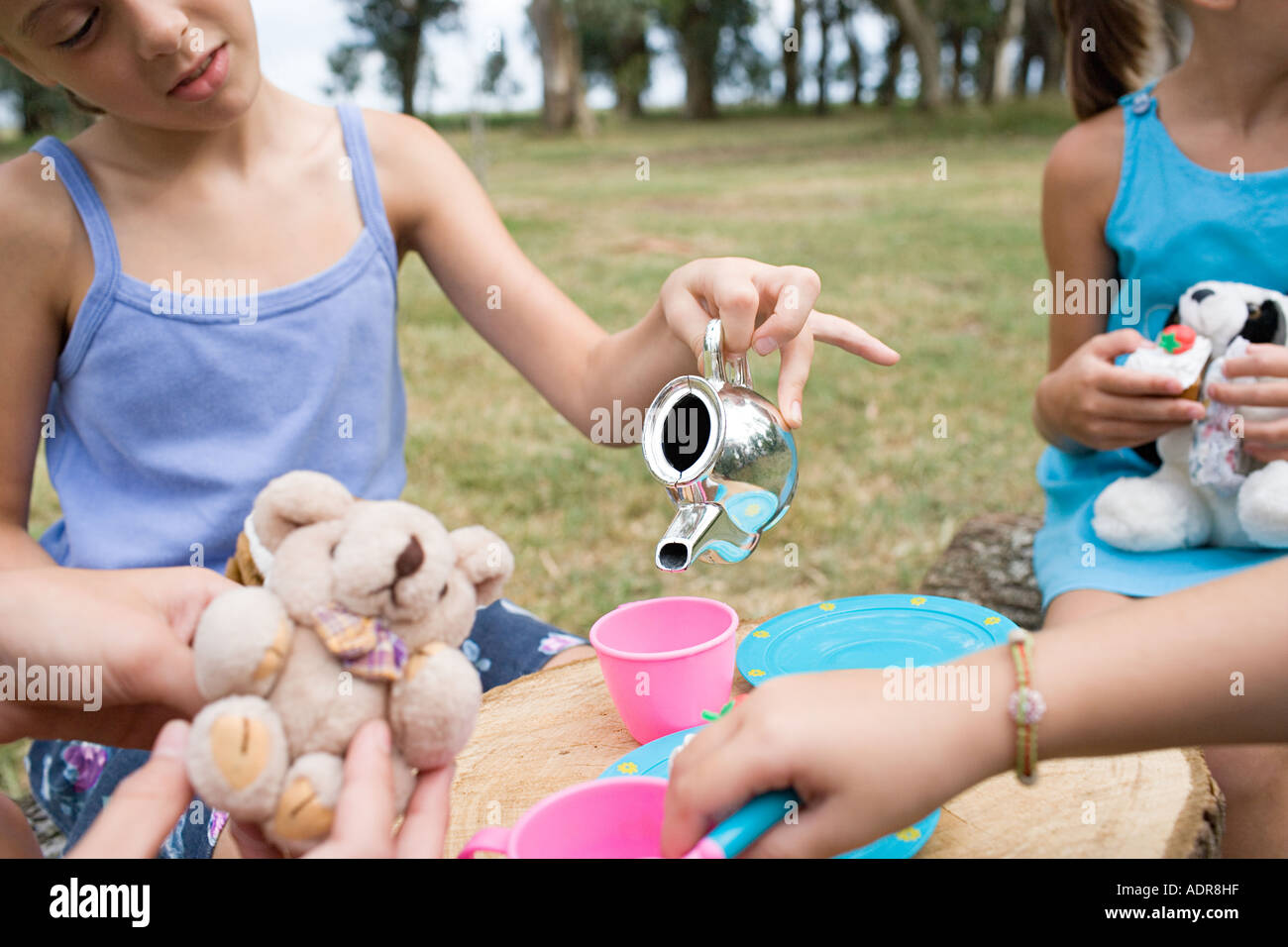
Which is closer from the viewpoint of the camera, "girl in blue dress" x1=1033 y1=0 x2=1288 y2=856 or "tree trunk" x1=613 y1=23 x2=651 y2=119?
"girl in blue dress" x1=1033 y1=0 x2=1288 y2=856

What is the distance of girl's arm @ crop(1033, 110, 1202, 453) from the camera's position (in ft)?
4.77

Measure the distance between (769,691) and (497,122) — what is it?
81.9 feet

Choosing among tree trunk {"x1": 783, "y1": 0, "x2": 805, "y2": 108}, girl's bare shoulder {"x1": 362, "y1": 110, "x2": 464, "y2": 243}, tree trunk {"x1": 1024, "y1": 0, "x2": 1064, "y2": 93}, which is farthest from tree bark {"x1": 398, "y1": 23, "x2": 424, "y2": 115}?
girl's bare shoulder {"x1": 362, "y1": 110, "x2": 464, "y2": 243}

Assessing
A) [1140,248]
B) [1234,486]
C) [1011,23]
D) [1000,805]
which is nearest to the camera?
[1000,805]

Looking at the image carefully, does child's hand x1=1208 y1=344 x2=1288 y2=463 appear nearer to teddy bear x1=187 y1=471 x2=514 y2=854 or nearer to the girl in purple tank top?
the girl in purple tank top

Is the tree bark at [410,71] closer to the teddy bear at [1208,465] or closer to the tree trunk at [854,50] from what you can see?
the tree trunk at [854,50]

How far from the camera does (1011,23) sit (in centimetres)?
2038

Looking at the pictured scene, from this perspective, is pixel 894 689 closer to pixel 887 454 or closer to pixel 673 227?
pixel 887 454

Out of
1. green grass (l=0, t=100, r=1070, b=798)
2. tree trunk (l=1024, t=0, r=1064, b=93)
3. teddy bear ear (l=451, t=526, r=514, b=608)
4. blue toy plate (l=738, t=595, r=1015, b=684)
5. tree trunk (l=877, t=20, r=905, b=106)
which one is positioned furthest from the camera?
tree trunk (l=877, t=20, r=905, b=106)

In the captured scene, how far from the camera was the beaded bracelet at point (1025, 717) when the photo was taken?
2.56 feet

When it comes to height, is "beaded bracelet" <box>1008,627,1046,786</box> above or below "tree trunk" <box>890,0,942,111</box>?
below

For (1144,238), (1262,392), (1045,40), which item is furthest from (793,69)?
(1262,392)

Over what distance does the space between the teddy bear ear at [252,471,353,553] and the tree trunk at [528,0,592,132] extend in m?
19.8
